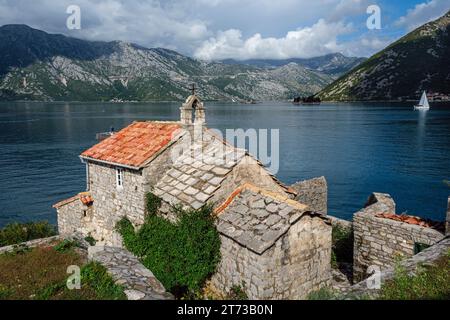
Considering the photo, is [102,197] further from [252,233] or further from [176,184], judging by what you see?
[252,233]

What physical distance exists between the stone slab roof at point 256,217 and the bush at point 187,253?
22.7 inches

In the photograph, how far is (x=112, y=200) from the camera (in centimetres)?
1750

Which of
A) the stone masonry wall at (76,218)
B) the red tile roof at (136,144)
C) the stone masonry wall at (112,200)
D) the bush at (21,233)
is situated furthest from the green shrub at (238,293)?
the bush at (21,233)

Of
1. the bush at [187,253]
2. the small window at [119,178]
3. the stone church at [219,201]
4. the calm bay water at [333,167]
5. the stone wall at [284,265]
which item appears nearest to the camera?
the stone wall at [284,265]

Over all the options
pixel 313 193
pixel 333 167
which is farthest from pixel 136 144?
pixel 333 167

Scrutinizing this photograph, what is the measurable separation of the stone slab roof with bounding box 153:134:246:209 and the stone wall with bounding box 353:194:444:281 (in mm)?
5966

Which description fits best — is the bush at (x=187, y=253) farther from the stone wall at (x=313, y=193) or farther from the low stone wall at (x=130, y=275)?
the stone wall at (x=313, y=193)

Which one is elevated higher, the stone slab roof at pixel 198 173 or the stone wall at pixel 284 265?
the stone slab roof at pixel 198 173

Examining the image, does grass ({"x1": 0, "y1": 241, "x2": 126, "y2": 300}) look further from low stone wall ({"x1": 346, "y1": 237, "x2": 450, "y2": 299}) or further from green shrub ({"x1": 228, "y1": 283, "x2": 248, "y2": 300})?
low stone wall ({"x1": 346, "y1": 237, "x2": 450, "y2": 299})

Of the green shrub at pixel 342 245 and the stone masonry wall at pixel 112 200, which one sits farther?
the green shrub at pixel 342 245

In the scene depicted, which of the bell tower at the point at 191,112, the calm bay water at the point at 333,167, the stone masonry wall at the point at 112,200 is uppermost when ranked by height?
the bell tower at the point at 191,112

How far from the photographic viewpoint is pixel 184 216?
1305cm

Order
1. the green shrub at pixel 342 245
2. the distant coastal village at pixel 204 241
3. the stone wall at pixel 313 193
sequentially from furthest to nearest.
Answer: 1. the stone wall at pixel 313 193
2. the green shrub at pixel 342 245
3. the distant coastal village at pixel 204 241

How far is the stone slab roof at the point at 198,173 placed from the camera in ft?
44.4
